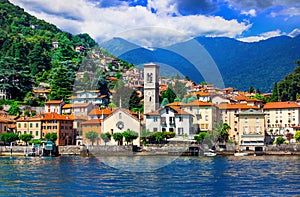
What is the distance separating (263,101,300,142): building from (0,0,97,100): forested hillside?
2254 centimetres

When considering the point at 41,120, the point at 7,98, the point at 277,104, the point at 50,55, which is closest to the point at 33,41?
the point at 50,55

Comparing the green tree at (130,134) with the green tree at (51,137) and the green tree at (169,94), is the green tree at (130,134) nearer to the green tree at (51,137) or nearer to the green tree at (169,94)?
the green tree at (169,94)

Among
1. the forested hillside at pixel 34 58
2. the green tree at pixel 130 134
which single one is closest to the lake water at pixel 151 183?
the green tree at pixel 130 134

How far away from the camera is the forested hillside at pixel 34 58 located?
61656 mm

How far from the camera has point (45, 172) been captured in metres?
25.0

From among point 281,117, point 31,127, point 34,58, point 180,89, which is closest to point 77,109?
point 31,127

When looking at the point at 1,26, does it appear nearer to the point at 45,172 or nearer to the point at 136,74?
the point at 45,172

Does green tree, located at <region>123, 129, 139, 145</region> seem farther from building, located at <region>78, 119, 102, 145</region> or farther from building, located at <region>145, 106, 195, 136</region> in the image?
building, located at <region>78, 119, 102, 145</region>

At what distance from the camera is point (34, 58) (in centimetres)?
7262

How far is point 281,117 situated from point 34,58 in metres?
35.6

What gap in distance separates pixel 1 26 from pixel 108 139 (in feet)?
221

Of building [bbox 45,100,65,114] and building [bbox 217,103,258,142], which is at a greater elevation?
building [bbox 45,100,65,114]

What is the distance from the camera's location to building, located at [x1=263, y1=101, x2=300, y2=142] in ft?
173

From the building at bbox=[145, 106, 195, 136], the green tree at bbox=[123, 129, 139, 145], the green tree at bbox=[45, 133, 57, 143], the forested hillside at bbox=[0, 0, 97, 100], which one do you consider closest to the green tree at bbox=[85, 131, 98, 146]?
the green tree at bbox=[45, 133, 57, 143]
